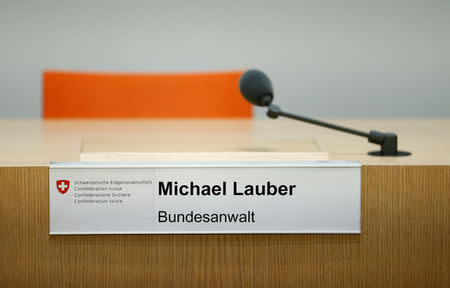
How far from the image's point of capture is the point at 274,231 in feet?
2.41

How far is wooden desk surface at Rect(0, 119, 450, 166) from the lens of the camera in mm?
863

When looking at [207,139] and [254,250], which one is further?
[207,139]

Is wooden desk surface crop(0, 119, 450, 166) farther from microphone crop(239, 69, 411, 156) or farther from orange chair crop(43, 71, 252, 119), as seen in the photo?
orange chair crop(43, 71, 252, 119)

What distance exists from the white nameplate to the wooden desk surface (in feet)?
0.23

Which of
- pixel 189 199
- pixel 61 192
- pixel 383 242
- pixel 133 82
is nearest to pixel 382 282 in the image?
pixel 383 242

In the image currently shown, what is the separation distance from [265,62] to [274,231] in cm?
299

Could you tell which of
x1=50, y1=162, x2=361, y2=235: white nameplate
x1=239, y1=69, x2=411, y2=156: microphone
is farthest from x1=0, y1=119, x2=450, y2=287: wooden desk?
x1=239, y1=69, x2=411, y2=156: microphone

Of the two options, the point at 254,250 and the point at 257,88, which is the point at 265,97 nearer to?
the point at 257,88

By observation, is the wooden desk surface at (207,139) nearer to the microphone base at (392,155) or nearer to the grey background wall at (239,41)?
the microphone base at (392,155)

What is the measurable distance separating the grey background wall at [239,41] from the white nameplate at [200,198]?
2950mm

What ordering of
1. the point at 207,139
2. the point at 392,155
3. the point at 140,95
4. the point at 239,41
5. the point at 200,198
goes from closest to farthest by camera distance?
the point at 200,198
the point at 392,155
the point at 207,139
the point at 140,95
the point at 239,41

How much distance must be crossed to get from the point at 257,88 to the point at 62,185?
1.06ft

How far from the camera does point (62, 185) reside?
731 mm

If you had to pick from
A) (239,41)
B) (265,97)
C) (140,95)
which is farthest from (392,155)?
(239,41)
